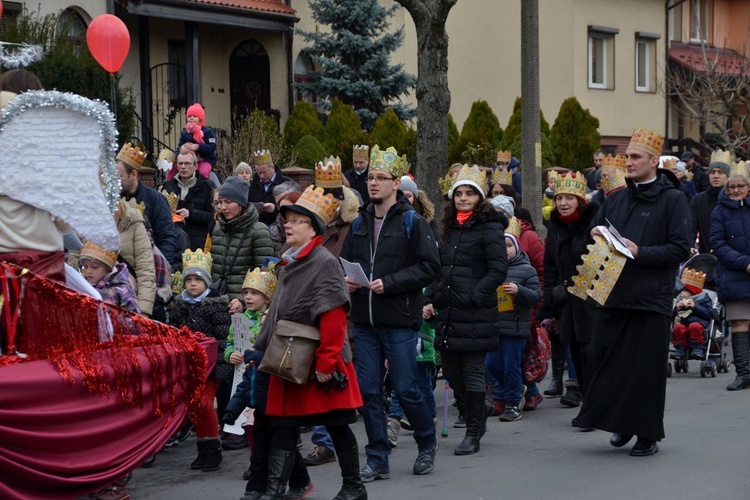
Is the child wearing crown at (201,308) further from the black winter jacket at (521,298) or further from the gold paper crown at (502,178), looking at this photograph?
the gold paper crown at (502,178)

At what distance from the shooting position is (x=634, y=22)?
3812 centimetres

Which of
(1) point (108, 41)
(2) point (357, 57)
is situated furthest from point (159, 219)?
(2) point (357, 57)

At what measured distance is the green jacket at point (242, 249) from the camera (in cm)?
964

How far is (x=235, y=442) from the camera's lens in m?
9.70

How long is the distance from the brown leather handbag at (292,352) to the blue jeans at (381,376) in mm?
1216

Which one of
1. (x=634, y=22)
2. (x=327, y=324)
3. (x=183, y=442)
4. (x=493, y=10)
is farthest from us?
(x=634, y=22)

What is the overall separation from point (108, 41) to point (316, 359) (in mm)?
8316

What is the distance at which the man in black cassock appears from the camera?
8.88m

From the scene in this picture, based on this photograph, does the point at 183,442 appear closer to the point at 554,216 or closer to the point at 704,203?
the point at 554,216

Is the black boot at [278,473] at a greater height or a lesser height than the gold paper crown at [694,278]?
lesser

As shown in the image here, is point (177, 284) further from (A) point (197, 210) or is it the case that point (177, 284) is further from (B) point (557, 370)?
(B) point (557, 370)

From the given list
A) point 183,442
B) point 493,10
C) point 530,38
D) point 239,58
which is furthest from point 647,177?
point 493,10

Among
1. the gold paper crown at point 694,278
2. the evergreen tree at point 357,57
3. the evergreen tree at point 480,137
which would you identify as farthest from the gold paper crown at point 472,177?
the evergreen tree at point 357,57

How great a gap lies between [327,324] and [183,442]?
3.31 metres
